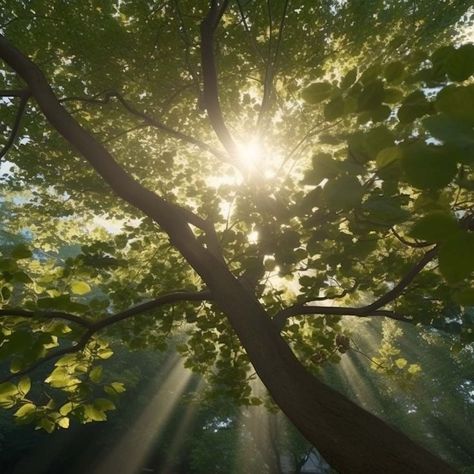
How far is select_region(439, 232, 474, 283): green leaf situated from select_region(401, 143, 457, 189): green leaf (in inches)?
4.0

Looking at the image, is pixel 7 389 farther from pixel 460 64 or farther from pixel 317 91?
pixel 460 64

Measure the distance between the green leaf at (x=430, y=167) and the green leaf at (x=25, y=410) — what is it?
2927mm

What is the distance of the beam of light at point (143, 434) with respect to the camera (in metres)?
21.2

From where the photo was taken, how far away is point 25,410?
273cm

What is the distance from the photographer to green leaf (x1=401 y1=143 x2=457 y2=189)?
2.17 ft

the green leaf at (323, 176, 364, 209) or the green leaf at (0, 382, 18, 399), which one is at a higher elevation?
the green leaf at (323, 176, 364, 209)

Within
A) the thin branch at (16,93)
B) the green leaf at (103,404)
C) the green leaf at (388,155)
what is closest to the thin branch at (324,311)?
the green leaf at (103,404)

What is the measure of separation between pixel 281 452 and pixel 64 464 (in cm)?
1159

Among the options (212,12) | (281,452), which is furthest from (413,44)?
(281,452)

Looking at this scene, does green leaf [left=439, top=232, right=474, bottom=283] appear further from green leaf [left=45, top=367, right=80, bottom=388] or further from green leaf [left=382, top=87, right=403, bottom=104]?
green leaf [left=45, top=367, right=80, bottom=388]

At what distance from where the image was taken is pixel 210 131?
786cm

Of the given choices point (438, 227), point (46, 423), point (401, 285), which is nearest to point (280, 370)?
point (401, 285)

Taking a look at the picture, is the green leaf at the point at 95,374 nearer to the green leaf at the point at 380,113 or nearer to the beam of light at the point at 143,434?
the green leaf at the point at 380,113

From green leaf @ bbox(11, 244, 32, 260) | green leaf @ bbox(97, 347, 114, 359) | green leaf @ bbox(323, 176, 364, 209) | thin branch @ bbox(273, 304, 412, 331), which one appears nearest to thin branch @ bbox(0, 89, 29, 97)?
green leaf @ bbox(11, 244, 32, 260)
